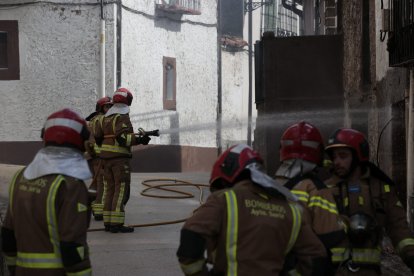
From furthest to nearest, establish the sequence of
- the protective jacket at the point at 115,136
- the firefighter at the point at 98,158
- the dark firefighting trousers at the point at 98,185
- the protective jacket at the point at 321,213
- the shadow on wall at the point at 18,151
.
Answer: the shadow on wall at the point at 18,151 < the dark firefighting trousers at the point at 98,185 < the firefighter at the point at 98,158 < the protective jacket at the point at 115,136 < the protective jacket at the point at 321,213

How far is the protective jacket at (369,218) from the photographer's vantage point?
4.74 metres

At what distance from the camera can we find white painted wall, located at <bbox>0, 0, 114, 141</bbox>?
2136 centimetres

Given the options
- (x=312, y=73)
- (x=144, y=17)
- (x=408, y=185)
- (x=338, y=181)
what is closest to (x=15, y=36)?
(x=144, y=17)

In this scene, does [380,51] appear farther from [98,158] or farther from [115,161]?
[98,158]

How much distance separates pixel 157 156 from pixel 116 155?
13719 mm

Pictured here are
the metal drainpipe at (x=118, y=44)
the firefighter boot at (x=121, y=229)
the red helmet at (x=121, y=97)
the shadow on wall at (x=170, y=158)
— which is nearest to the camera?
the red helmet at (x=121, y=97)

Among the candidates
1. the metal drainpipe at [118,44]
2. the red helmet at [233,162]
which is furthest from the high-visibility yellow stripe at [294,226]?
the metal drainpipe at [118,44]

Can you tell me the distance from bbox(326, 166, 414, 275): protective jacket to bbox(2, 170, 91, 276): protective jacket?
4.85 feet

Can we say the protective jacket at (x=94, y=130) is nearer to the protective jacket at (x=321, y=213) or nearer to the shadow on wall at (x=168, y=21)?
the protective jacket at (x=321, y=213)

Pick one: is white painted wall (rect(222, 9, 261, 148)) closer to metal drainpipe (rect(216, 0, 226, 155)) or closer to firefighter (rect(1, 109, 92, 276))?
metal drainpipe (rect(216, 0, 226, 155))

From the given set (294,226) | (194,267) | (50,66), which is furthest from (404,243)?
(50,66)

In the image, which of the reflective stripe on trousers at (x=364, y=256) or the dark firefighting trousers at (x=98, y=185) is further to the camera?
the dark firefighting trousers at (x=98, y=185)

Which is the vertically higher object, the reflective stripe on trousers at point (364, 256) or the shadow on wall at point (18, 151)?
the reflective stripe on trousers at point (364, 256)

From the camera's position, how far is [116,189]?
9531 millimetres
